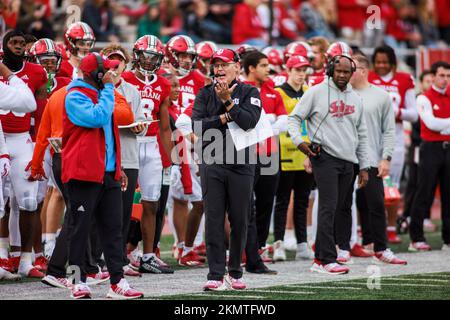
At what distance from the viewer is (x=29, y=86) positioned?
10312mm

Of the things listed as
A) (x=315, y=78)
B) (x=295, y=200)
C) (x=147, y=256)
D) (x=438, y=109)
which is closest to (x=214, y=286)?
(x=147, y=256)

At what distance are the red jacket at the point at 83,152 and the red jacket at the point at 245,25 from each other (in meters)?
10.2

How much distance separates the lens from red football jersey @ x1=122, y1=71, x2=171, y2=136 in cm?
1075

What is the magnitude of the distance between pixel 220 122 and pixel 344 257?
315 centimetres

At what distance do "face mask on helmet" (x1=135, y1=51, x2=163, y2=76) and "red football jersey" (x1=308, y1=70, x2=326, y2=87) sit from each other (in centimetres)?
269

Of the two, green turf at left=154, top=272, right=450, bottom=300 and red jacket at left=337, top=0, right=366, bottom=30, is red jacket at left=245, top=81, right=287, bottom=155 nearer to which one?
green turf at left=154, top=272, right=450, bottom=300

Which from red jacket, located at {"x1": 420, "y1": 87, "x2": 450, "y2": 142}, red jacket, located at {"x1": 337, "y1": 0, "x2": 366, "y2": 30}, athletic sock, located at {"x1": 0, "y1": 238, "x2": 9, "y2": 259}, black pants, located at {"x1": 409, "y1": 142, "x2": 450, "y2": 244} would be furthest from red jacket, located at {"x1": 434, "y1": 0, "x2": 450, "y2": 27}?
athletic sock, located at {"x1": 0, "y1": 238, "x2": 9, "y2": 259}

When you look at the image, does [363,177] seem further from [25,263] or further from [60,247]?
[25,263]

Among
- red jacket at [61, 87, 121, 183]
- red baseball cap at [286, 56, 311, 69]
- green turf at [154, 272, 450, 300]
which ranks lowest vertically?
green turf at [154, 272, 450, 300]

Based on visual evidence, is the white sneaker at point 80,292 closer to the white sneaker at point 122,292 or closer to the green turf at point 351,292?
the white sneaker at point 122,292

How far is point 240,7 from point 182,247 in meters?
7.94

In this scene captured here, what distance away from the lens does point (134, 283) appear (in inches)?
389

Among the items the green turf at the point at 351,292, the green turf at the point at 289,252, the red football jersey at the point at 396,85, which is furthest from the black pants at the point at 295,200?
the green turf at the point at 351,292

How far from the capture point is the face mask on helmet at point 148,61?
1066 cm
